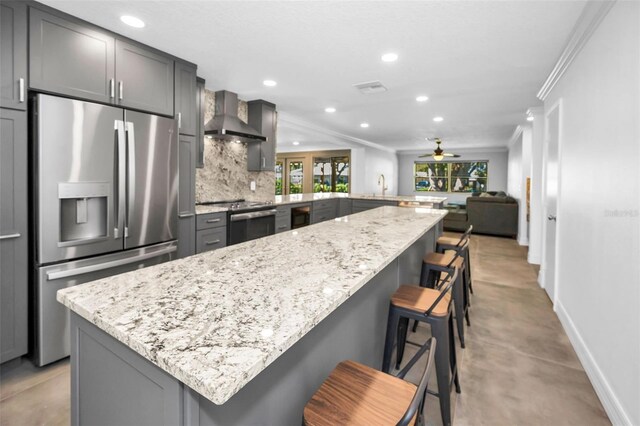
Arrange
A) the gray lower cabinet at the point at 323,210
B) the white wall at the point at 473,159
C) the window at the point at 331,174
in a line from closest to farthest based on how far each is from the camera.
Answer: the gray lower cabinet at the point at 323,210
the white wall at the point at 473,159
the window at the point at 331,174

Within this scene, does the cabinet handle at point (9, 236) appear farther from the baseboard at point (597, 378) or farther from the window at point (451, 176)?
the window at point (451, 176)

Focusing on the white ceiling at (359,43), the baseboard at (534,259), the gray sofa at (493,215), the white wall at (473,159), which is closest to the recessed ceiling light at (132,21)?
the white ceiling at (359,43)

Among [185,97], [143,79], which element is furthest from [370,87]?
[143,79]

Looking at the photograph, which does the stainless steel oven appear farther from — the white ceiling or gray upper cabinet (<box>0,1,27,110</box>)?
gray upper cabinet (<box>0,1,27,110</box>)

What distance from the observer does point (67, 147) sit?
2.15 metres

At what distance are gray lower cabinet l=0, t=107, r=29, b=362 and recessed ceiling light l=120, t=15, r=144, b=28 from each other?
954mm

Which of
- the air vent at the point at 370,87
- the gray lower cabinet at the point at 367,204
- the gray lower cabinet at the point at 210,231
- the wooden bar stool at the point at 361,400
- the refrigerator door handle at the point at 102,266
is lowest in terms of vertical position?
the wooden bar stool at the point at 361,400

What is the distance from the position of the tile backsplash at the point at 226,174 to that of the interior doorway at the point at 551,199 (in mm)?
3557

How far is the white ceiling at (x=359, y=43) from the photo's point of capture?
2.20m

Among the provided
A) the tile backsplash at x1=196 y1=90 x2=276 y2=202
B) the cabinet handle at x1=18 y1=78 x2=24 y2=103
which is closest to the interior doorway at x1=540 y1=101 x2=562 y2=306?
the tile backsplash at x1=196 y1=90 x2=276 y2=202

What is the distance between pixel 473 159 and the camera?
37.5 ft

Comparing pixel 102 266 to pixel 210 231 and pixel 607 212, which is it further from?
pixel 607 212

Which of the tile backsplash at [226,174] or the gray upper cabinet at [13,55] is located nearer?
the gray upper cabinet at [13,55]

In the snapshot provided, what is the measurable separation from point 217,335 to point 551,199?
3.88 metres
